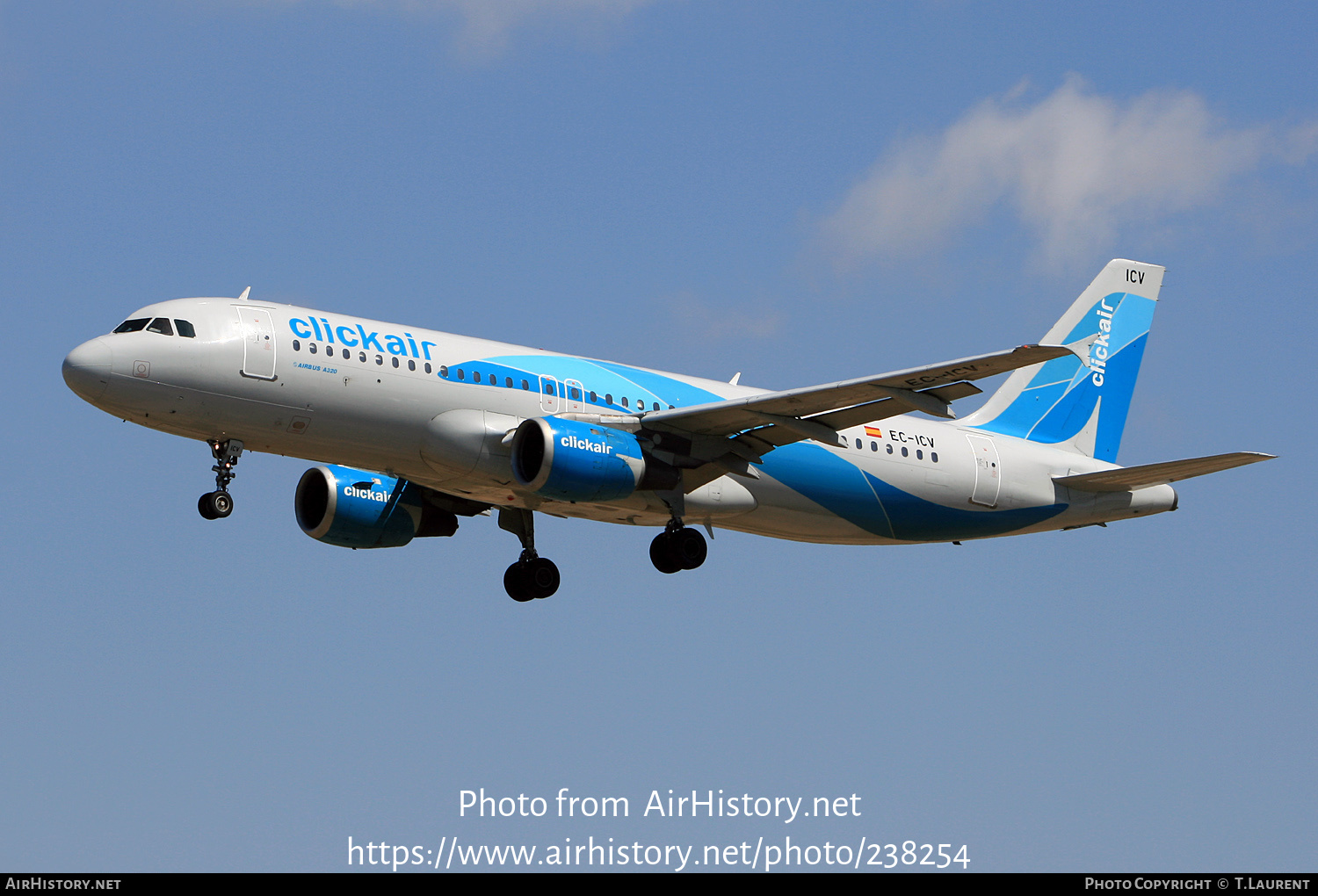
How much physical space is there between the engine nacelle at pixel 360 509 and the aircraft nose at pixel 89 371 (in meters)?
8.33

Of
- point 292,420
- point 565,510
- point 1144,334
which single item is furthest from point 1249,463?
point 292,420

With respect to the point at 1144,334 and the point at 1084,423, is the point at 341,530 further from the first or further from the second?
the point at 1144,334

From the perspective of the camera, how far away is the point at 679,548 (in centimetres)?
3678

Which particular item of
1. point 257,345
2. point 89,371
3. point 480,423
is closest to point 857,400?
point 480,423

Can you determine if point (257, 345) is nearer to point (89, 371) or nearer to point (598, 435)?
point (89, 371)

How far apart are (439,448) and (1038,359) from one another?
39.5ft

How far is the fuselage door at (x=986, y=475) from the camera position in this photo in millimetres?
40531

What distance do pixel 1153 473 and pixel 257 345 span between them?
Answer: 68.4 feet

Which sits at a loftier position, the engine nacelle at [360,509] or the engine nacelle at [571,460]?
the engine nacelle at [360,509]

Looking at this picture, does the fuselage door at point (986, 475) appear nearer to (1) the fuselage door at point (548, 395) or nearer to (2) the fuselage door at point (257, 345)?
(1) the fuselage door at point (548, 395)

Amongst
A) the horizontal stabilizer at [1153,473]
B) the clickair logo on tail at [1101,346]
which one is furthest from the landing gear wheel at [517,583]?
the clickair logo on tail at [1101,346]

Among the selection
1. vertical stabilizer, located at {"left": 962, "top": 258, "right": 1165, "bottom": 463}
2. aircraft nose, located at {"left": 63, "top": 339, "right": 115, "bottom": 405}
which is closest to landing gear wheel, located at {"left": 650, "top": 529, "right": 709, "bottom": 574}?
vertical stabilizer, located at {"left": 962, "top": 258, "right": 1165, "bottom": 463}

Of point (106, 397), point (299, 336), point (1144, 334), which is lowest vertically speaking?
point (106, 397)

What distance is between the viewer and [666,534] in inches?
1457
